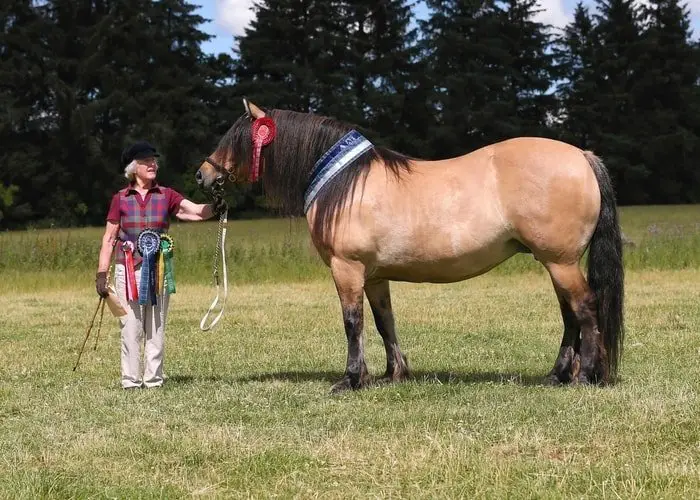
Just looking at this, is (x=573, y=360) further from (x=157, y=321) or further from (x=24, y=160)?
(x=24, y=160)

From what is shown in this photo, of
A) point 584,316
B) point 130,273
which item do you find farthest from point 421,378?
point 130,273

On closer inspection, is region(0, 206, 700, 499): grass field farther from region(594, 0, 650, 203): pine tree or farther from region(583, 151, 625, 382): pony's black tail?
region(594, 0, 650, 203): pine tree

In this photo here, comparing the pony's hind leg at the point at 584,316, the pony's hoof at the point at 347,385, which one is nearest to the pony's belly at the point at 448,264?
the pony's hind leg at the point at 584,316

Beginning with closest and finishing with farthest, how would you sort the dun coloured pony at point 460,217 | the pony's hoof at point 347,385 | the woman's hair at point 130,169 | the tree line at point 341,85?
the dun coloured pony at point 460,217
the pony's hoof at point 347,385
the woman's hair at point 130,169
the tree line at point 341,85

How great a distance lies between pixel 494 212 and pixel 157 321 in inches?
108

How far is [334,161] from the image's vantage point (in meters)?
5.84

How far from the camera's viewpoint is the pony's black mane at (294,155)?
5887 millimetres

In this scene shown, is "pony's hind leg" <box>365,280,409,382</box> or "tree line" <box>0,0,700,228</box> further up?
"tree line" <box>0,0,700,228</box>

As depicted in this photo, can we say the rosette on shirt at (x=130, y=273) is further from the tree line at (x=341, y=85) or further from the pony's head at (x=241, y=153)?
the tree line at (x=341, y=85)

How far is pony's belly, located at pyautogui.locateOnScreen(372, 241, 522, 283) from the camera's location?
→ 18.4ft

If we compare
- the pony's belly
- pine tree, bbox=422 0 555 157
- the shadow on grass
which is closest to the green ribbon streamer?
the pony's belly

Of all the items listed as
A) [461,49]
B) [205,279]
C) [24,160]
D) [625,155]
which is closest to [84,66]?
[24,160]

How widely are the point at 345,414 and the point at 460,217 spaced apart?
1.63 m

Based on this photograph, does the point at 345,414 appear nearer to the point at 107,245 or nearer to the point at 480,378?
the point at 480,378
